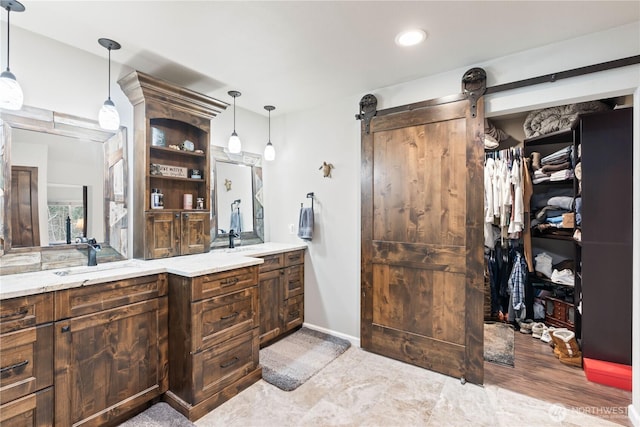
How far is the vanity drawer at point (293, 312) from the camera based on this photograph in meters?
3.16

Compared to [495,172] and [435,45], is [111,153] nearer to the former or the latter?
[435,45]

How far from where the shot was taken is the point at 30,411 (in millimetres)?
1529

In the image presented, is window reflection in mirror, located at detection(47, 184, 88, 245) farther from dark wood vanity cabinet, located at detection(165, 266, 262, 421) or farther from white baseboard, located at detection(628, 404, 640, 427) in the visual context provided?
white baseboard, located at detection(628, 404, 640, 427)

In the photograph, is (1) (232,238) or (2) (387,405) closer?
(2) (387,405)

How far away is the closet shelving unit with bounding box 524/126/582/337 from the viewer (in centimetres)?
282

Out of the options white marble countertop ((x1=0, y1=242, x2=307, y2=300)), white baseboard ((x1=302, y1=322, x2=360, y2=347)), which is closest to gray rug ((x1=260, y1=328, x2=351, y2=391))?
white baseboard ((x1=302, y1=322, x2=360, y2=347))

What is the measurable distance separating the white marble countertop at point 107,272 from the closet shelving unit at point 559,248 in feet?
9.82

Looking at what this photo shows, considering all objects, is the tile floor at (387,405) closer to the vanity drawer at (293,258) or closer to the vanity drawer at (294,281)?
the vanity drawer at (294,281)

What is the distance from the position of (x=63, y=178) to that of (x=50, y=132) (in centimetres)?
32

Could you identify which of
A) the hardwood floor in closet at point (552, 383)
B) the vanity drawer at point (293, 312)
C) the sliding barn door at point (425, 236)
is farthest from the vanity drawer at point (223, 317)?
the hardwood floor in closet at point (552, 383)

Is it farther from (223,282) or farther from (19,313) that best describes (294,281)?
(19,313)

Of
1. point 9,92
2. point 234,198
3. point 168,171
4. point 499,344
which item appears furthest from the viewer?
point 234,198

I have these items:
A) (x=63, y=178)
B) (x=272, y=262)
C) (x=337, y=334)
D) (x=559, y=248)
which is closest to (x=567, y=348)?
(x=559, y=248)

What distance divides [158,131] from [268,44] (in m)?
1.24
